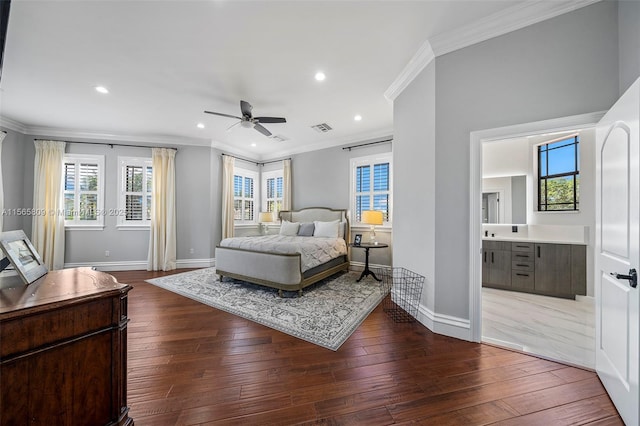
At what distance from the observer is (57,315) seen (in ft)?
3.40

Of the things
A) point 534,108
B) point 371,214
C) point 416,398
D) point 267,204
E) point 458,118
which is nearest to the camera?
point 416,398

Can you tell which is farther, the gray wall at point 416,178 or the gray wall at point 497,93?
the gray wall at point 416,178

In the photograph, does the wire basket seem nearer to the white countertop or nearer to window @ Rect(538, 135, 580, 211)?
the white countertop

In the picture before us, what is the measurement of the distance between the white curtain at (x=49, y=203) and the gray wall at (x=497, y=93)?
6.83 meters

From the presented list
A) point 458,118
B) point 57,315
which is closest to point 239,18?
point 458,118

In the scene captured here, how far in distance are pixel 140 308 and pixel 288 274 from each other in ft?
6.44

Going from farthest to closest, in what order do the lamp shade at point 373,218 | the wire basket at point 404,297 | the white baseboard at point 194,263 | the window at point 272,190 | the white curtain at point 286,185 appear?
the window at point 272,190 → the white curtain at point 286,185 → the white baseboard at point 194,263 → the lamp shade at point 373,218 → the wire basket at point 404,297

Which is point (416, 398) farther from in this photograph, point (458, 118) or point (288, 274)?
point (458, 118)

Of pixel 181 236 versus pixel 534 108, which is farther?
pixel 181 236

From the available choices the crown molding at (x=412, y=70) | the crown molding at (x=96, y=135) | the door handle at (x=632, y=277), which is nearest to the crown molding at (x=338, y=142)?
the crown molding at (x=412, y=70)

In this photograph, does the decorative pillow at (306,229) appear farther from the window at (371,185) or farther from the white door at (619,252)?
the white door at (619,252)

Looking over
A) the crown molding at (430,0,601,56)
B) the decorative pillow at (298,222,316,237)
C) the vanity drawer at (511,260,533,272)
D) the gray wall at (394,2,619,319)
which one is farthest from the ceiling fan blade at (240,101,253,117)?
the vanity drawer at (511,260,533,272)

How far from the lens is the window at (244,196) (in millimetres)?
6586

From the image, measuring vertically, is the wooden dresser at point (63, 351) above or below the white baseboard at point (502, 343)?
above
